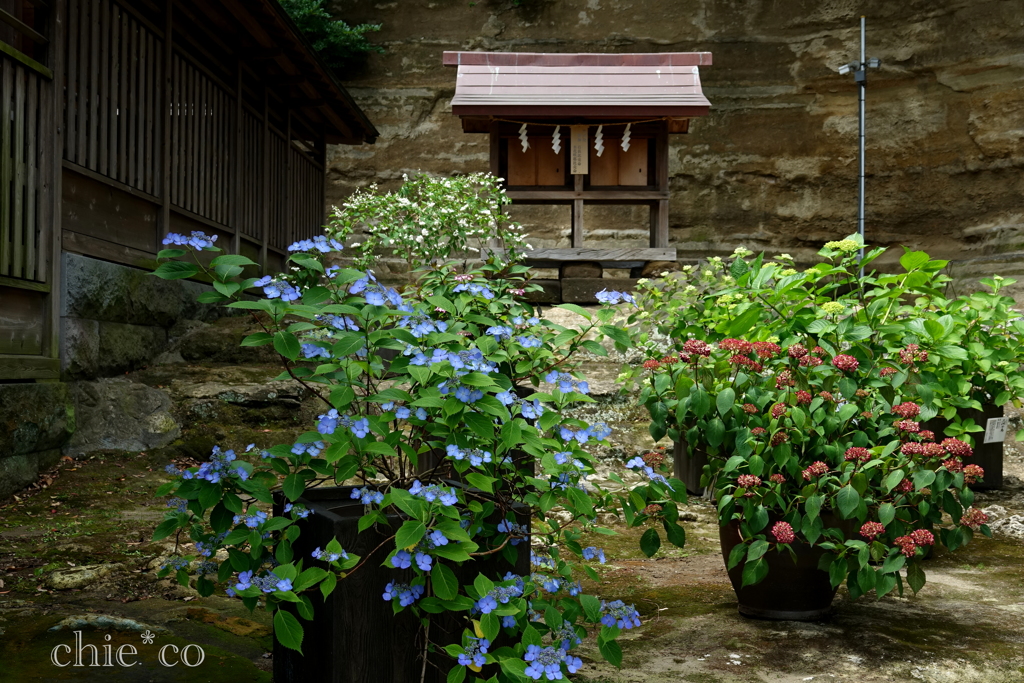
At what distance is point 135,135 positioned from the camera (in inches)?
251

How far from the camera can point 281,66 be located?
8.73m

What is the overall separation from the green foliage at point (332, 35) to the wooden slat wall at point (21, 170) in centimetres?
1089

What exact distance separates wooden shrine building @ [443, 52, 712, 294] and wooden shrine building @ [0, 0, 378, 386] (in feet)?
6.49

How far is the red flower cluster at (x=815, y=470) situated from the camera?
2.75 m

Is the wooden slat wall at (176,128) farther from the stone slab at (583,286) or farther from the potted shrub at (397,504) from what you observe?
the potted shrub at (397,504)

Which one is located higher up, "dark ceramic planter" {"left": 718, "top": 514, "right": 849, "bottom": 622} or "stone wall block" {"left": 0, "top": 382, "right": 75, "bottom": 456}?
"stone wall block" {"left": 0, "top": 382, "right": 75, "bottom": 456}

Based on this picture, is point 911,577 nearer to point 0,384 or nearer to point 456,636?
point 456,636

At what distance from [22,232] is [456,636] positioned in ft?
13.3

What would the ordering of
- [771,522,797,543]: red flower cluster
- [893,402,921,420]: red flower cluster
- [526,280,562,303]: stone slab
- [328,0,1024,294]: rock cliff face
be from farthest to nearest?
[328,0,1024,294]: rock cliff face, [526,280,562,303]: stone slab, [893,402,921,420]: red flower cluster, [771,522,797,543]: red flower cluster

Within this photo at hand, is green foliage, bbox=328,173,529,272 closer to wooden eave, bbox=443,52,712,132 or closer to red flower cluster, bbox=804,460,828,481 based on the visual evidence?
wooden eave, bbox=443,52,712,132

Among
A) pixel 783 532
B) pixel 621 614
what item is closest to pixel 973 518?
pixel 783 532

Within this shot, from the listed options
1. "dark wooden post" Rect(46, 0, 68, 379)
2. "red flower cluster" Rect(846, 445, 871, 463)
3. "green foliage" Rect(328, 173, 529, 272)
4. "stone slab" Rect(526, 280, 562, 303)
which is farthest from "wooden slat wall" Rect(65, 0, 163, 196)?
"red flower cluster" Rect(846, 445, 871, 463)

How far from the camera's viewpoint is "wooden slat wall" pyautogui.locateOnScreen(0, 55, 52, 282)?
4.58m


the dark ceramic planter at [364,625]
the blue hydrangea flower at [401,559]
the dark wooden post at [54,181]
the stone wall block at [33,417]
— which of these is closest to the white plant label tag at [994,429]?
the dark ceramic planter at [364,625]
